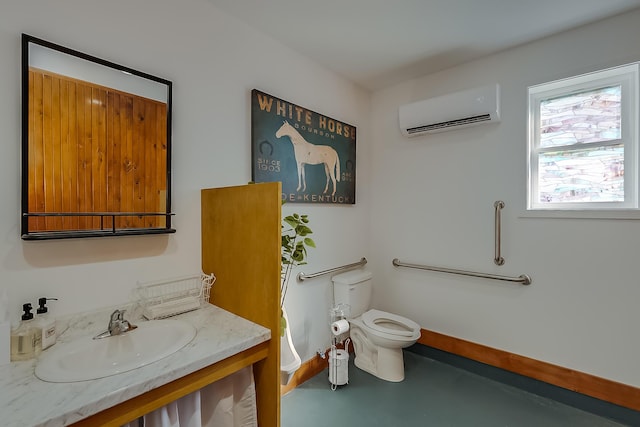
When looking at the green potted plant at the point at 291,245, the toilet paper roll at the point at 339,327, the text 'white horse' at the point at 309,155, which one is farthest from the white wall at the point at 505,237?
the green potted plant at the point at 291,245

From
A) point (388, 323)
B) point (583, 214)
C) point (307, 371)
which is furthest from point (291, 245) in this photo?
point (583, 214)

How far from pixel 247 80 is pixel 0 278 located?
4.85 feet

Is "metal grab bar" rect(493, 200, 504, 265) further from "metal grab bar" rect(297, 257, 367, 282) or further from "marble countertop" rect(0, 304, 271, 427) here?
"marble countertop" rect(0, 304, 271, 427)

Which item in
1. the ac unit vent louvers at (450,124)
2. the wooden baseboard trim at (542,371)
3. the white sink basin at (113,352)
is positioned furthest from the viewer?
the ac unit vent louvers at (450,124)

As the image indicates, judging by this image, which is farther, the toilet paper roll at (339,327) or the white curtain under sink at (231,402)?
the toilet paper roll at (339,327)

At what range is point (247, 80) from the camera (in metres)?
1.83

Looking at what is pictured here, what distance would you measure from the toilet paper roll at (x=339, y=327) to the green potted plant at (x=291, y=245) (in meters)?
0.44

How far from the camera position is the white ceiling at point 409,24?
5.41ft

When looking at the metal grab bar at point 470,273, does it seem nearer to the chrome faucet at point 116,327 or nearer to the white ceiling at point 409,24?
the white ceiling at point 409,24

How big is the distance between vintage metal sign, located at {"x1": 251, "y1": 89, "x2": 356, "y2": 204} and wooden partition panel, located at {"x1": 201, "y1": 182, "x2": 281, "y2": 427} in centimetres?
46

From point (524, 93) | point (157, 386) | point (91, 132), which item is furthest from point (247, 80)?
point (524, 93)

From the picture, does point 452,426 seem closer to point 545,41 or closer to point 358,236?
point 358,236

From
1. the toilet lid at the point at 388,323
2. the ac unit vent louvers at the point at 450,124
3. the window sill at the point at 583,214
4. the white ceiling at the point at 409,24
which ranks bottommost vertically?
the toilet lid at the point at 388,323

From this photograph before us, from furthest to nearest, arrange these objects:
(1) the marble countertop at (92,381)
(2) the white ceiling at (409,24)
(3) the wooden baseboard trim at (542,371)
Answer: (3) the wooden baseboard trim at (542,371) → (2) the white ceiling at (409,24) → (1) the marble countertop at (92,381)
